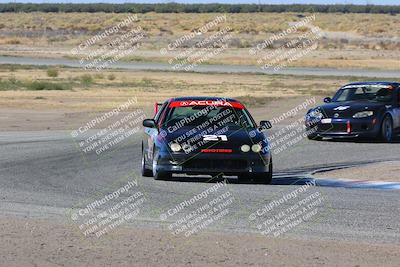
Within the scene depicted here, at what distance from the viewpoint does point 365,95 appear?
26484mm

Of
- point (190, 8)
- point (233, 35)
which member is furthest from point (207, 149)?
point (190, 8)

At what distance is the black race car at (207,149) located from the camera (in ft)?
53.6

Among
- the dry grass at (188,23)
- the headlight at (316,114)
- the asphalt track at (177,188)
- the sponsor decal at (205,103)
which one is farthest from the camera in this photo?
the dry grass at (188,23)

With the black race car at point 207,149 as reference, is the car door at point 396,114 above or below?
below

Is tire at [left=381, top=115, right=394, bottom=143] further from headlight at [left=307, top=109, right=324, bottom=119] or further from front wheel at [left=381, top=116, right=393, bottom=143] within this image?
headlight at [left=307, top=109, right=324, bottom=119]

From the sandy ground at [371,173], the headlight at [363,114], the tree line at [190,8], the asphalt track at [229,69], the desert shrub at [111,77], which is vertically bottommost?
the tree line at [190,8]

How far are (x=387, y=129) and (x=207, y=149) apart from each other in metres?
10.4

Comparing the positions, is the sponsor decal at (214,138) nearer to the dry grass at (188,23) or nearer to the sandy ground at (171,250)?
the sandy ground at (171,250)

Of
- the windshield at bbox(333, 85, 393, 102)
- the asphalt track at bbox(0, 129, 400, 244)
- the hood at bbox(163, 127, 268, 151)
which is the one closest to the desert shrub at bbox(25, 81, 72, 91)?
the asphalt track at bbox(0, 129, 400, 244)

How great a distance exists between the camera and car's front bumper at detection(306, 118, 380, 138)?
25297 millimetres

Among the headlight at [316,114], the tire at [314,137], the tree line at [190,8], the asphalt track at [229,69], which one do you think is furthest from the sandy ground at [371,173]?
the tree line at [190,8]

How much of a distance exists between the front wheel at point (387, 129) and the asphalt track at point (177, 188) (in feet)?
1.90

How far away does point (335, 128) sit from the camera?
25.4 m

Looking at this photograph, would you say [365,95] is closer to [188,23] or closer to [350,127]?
[350,127]
